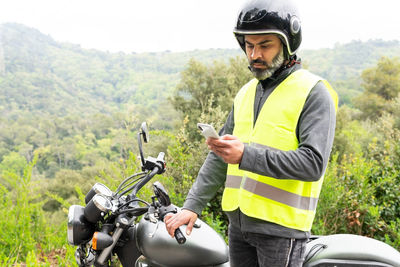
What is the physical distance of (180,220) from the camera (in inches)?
69.6

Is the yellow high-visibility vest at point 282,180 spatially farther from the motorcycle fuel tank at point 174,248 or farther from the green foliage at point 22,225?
the green foliage at point 22,225

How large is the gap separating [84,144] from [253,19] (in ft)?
110

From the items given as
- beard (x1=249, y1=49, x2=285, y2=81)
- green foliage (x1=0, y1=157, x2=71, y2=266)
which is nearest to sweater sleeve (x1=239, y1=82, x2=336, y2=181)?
beard (x1=249, y1=49, x2=285, y2=81)

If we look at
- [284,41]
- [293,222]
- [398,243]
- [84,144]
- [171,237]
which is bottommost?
[84,144]

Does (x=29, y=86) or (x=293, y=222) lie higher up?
(x=293, y=222)

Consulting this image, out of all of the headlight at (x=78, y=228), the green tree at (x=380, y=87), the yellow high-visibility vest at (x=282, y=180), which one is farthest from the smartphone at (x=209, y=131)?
the green tree at (x=380, y=87)

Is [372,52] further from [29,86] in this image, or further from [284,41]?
[284,41]

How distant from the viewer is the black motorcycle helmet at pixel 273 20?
1585 millimetres

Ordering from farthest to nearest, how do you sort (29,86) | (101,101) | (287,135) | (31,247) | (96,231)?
1. (101,101)
2. (29,86)
3. (31,247)
4. (96,231)
5. (287,135)

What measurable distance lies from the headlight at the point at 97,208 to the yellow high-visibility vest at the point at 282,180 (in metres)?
0.64

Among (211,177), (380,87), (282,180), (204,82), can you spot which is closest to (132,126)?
(211,177)

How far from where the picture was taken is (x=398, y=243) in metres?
3.65

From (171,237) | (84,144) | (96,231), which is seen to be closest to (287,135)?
(171,237)

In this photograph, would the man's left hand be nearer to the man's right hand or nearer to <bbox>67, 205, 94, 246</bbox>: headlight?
the man's right hand
